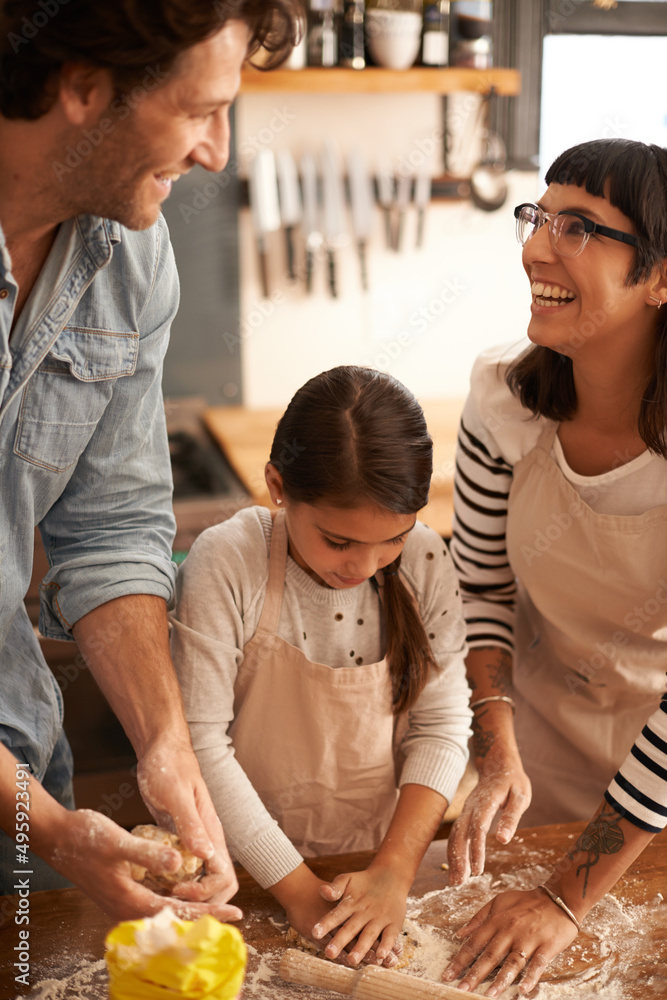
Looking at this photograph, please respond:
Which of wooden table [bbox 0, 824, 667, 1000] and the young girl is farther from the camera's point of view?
the young girl

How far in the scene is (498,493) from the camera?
1392 millimetres

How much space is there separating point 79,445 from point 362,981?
0.66 metres

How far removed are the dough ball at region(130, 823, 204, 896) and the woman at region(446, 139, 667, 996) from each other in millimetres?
332

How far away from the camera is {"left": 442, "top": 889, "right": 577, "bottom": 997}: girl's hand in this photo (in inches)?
38.9

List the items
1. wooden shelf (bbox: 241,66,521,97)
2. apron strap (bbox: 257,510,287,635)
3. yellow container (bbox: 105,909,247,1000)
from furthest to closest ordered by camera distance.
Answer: wooden shelf (bbox: 241,66,521,97) < apron strap (bbox: 257,510,287,635) < yellow container (bbox: 105,909,247,1000)

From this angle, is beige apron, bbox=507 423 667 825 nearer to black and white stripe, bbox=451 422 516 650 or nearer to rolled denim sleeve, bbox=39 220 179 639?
black and white stripe, bbox=451 422 516 650

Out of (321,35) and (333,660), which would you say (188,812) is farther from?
(321,35)

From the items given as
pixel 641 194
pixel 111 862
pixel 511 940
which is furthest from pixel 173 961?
pixel 641 194

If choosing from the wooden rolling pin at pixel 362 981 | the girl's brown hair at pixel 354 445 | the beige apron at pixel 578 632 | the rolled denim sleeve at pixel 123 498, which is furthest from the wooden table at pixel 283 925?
the girl's brown hair at pixel 354 445

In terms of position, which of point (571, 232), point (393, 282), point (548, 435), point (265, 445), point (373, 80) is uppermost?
point (373, 80)

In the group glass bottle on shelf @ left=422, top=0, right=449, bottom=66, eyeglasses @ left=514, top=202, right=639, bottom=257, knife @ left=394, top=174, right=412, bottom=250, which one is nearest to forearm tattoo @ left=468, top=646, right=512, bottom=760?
eyeglasses @ left=514, top=202, right=639, bottom=257

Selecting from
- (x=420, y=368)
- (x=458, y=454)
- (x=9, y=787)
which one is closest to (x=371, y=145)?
(x=420, y=368)

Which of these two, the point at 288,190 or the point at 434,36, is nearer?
the point at 434,36

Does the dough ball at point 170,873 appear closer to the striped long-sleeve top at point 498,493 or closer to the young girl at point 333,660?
the young girl at point 333,660
